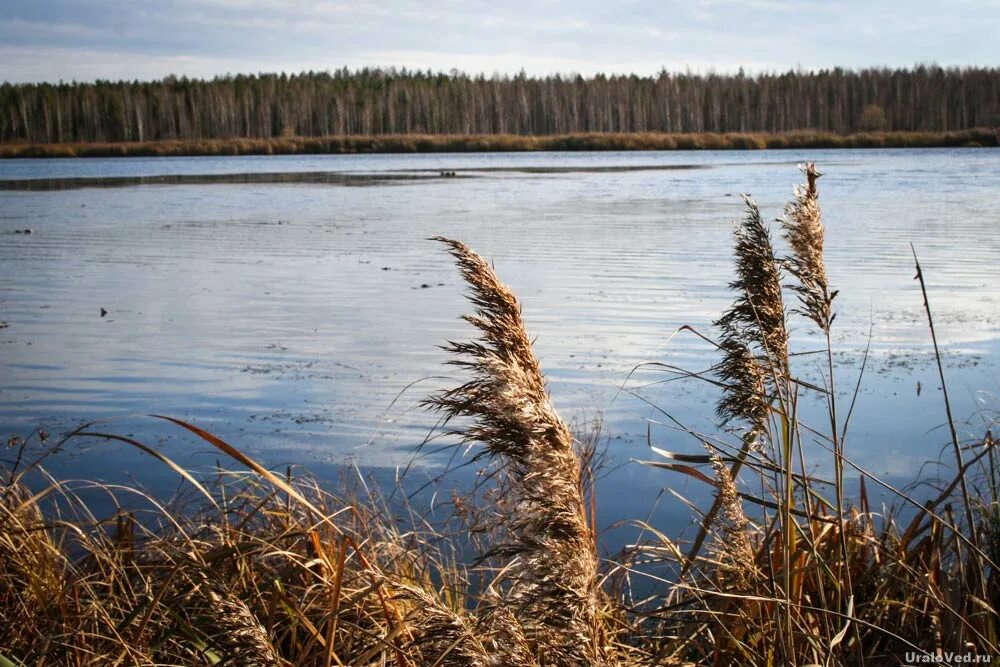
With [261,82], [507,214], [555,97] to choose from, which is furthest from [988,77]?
[507,214]

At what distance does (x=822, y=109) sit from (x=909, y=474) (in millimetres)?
112382

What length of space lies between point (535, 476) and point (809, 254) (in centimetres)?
87

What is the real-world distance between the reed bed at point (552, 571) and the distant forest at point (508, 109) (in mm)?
111010

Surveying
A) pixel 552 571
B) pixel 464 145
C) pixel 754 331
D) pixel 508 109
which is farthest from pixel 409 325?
pixel 508 109

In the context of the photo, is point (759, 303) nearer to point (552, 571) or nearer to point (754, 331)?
point (754, 331)

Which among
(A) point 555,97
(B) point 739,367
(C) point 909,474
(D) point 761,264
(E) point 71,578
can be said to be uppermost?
(A) point 555,97

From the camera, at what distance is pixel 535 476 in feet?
5.18

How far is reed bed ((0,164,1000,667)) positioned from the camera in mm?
1620

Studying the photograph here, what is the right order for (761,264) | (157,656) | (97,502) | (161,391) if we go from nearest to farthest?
(761,264) → (157,656) → (97,502) → (161,391)

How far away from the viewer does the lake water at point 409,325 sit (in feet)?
20.8

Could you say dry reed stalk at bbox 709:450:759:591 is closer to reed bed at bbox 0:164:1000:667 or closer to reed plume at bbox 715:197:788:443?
reed bed at bbox 0:164:1000:667

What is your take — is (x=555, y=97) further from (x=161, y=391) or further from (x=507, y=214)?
(x=161, y=391)

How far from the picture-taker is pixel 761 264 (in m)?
2.14

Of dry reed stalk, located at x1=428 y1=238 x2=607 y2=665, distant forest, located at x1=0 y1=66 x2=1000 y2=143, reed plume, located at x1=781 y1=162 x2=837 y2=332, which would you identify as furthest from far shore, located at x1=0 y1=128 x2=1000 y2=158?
dry reed stalk, located at x1=428 y1=238 x2=607 y2=665
